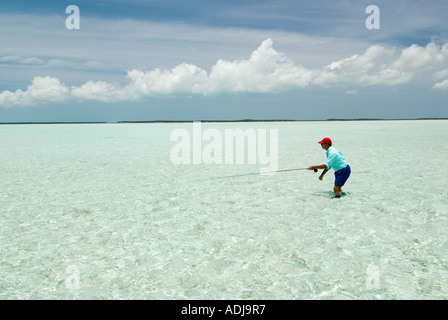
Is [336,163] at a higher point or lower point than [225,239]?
higher

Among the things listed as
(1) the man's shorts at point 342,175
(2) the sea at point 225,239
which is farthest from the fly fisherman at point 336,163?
(2) the sea at point 225,239

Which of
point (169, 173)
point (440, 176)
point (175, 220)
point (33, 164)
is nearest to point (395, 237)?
point (175, 220)

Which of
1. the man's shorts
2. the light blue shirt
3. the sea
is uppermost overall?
the light blue shirt

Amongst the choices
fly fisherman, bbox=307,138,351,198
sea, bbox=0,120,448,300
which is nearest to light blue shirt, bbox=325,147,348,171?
fly fisherman, bbox=307,138,351,198

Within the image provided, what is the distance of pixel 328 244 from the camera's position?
16.8 feet

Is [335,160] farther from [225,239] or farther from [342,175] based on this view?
[225,239]

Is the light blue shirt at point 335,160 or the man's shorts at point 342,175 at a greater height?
the light blue shirt at point 335,160

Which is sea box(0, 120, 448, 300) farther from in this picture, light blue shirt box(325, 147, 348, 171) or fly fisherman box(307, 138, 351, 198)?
light blue shirt box(325, 147, 348, 171)

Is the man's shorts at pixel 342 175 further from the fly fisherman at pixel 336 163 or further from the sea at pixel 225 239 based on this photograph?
the sea at pixel 225 239

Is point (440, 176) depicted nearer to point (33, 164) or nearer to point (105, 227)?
point (105, 227)

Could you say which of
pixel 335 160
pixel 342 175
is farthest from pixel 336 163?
pixel 342 175

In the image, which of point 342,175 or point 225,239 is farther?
point 342,175

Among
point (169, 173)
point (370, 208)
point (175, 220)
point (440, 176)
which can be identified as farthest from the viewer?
point (169, 173)

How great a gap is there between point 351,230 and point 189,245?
106 inches
